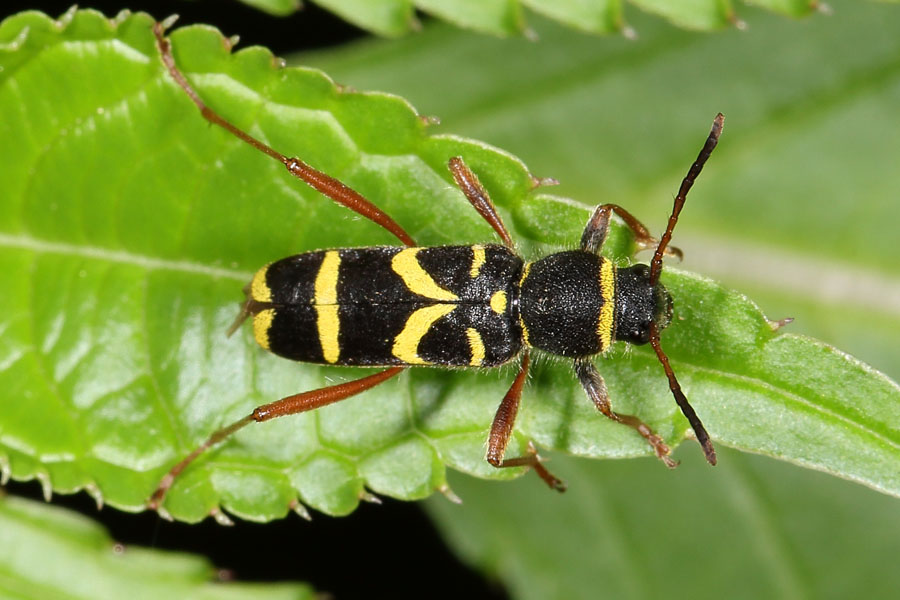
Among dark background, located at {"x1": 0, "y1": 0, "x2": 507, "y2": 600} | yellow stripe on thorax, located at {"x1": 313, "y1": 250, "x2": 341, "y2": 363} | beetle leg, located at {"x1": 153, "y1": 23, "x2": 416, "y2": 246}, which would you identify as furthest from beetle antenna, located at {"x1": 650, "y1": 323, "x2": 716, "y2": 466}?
dark background, located at {"x1": 0, "y1": 0, "x2": 507, "y2": 600}

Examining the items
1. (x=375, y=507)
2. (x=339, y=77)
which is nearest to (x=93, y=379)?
(x=375, y=507)

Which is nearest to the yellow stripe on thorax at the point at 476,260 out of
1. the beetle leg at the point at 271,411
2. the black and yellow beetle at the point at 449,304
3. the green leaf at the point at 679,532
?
the black and yellow beetle at the point at 449,304

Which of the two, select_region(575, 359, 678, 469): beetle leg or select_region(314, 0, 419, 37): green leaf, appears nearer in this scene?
select_region(575, 359, 678, 469): beetle leg

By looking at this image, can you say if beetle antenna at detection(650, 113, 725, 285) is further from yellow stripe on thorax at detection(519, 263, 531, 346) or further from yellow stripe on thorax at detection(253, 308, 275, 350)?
yellow stripe on thorax at detection(253, 308, 275, 350)

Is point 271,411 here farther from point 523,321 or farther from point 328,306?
point 523,321

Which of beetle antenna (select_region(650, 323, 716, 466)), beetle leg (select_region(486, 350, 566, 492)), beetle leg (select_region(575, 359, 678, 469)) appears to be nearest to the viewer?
beetle antenna (select_region(650, 323, 716, 466))

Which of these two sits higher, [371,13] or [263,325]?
[371,13]

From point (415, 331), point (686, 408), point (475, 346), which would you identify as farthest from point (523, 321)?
point (686, 408)
